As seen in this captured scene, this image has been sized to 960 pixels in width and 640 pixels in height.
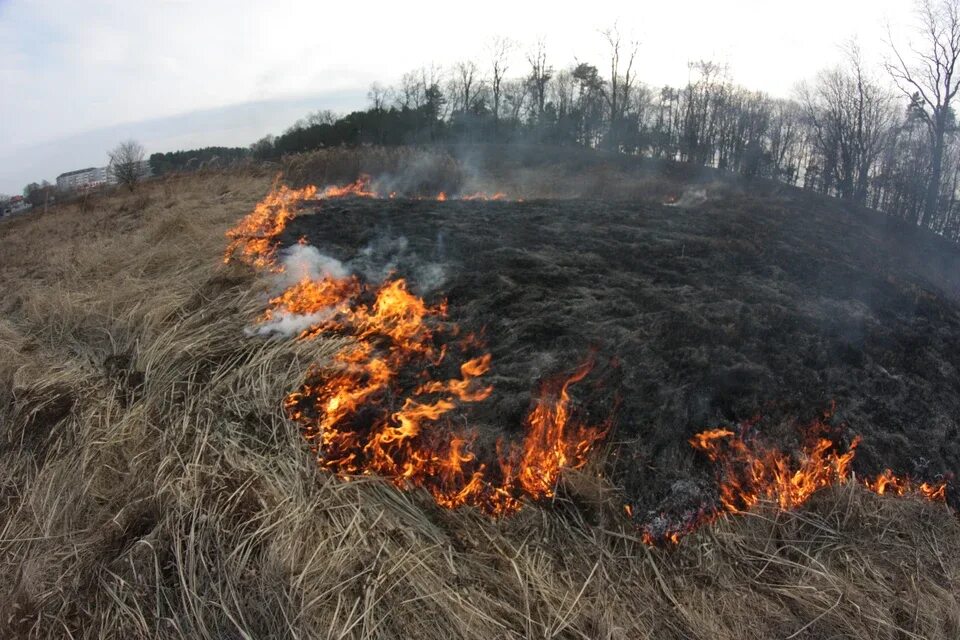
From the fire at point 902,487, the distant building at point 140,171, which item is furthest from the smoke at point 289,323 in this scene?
the distant building at point 140,171

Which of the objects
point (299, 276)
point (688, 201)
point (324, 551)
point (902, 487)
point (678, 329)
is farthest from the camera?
point (688, 201)

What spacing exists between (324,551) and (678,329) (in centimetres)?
311

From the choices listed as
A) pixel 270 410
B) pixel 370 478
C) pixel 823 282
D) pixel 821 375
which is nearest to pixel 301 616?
pixel 370 478

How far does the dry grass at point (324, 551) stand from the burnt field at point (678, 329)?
45 centimetres

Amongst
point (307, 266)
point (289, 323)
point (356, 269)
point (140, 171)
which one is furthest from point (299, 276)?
point (140, 171)

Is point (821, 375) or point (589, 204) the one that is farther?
point (589, 204)

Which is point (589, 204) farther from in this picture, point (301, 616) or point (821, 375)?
point (301, 616)

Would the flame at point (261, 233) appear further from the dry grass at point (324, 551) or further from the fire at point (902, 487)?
the fire at point (902, 487)

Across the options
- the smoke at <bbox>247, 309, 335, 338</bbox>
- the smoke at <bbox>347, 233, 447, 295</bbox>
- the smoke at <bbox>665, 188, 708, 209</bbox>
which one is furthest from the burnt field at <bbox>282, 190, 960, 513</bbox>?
the smoke at <bbox>665, 188, 708, 209</bbox>

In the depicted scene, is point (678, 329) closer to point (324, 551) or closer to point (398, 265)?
point (398, 265)

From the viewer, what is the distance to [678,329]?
4.12 metres

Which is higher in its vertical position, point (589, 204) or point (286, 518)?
point (589, 204)

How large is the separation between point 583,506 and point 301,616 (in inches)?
61.1

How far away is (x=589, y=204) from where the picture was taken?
27.6ft
